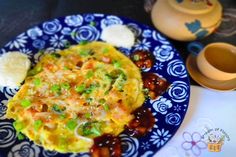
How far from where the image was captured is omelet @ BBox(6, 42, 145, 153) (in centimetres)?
107

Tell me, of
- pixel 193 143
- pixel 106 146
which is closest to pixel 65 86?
pixel 106 146

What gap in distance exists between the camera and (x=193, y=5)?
130 cm

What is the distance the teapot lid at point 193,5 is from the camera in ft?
4.21

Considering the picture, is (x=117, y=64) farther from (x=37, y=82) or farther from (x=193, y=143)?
(x=193, y=143)

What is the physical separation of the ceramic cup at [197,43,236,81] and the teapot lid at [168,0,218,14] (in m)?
0.15

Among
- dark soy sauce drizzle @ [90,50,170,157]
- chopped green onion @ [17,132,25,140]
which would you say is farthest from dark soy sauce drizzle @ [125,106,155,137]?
chopped green onion @ [17,132,25,140]

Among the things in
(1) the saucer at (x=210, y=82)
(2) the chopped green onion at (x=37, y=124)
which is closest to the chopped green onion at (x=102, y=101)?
(2) the chopped green onion at (x=37, y=124)

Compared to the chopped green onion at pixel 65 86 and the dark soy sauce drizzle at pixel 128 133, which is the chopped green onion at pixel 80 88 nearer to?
the chopped green onion at pixel 65 86

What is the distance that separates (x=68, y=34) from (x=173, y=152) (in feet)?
2.24

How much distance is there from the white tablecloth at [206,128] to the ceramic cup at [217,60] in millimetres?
68

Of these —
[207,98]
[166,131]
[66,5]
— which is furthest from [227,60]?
[66,5]

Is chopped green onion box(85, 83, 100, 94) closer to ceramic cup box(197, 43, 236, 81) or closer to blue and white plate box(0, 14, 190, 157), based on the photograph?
blue and white plate box(0, 14, 190, 157)

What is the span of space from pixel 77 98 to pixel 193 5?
1.96ft

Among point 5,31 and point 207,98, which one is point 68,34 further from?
point 207,98
